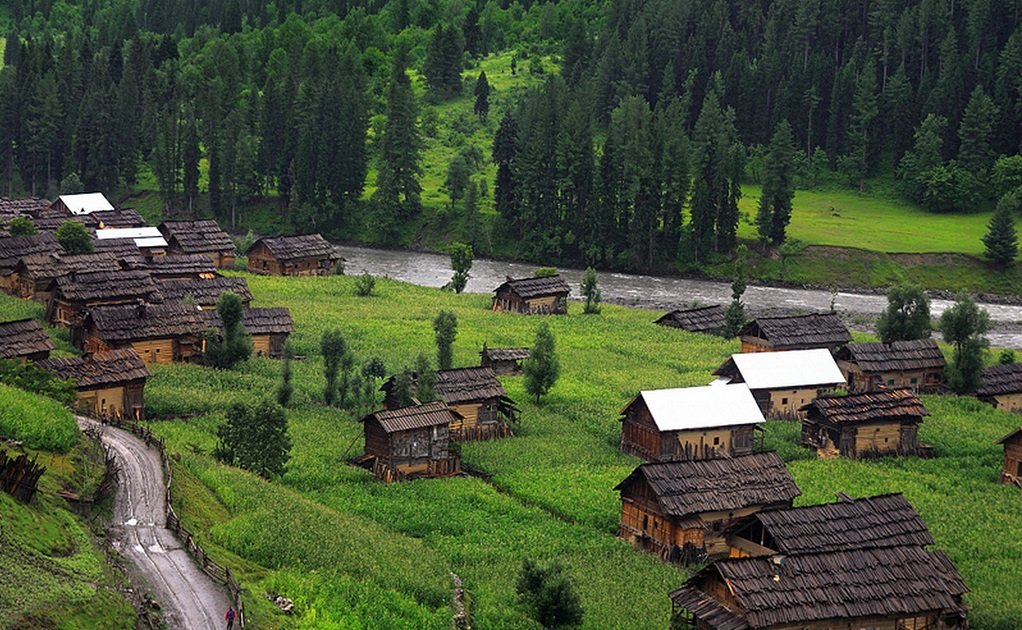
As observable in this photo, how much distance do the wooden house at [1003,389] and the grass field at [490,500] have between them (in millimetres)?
1104

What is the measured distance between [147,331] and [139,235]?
33827 millimetres

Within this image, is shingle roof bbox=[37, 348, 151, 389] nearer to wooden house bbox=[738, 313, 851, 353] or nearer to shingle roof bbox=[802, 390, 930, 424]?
shingle roof bbox=[802, 390, 930, 424]

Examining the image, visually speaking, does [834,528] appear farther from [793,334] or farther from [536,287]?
[536,287]

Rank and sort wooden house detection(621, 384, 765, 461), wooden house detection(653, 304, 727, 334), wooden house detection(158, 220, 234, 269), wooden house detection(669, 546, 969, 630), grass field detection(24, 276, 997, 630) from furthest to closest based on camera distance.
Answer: wooden house detection(158, 220, 234, 269) → wooden house detection(653, 304, 727, 334) → wooden house detection(621, 384, 765, 461) → grass field detection(24, 276, 997, 630) → wooden house detection(669, 546, 969, 630)

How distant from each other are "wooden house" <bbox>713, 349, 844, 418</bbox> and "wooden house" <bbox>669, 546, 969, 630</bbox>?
28.9 metres

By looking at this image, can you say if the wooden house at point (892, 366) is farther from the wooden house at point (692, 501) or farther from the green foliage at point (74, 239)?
the green foliage at point (74, 239)

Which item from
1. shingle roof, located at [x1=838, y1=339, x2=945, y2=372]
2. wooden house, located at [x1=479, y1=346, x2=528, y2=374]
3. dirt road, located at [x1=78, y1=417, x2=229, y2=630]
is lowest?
wooden house, located at [x1=479, y1=346, x2=528, y2=374]

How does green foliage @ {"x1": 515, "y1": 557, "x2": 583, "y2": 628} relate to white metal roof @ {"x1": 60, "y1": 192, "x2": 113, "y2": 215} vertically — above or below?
below

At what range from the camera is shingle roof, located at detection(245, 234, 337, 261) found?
123 meters

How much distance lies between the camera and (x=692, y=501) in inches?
2388

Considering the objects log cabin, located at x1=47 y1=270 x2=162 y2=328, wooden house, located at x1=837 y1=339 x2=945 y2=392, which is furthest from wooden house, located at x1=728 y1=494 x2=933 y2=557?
log cabin, located at x1=47 y1=270 x2=162 y2=328

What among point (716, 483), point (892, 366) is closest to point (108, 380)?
point (716, 483)

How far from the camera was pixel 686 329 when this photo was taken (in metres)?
104

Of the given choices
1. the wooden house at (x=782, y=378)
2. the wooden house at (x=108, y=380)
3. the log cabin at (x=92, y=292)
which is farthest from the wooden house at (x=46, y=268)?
the wooden house at (x=782, y=378)
